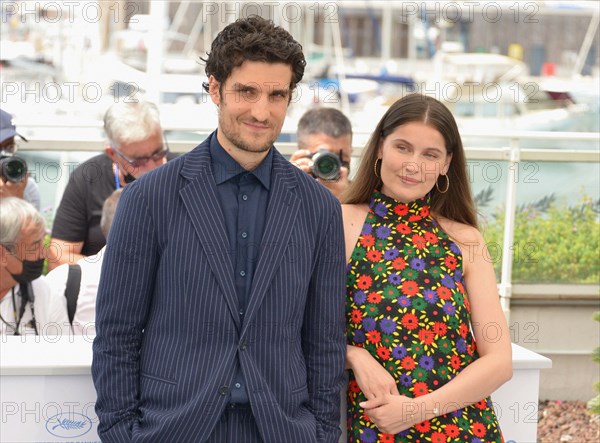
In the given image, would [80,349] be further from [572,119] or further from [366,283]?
[572,119]

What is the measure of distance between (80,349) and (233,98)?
1.04 metres

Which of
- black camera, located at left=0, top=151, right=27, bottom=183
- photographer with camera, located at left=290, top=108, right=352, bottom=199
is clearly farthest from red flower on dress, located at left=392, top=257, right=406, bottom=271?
black camera, located at left=0, top=151, right=27, bottom=183

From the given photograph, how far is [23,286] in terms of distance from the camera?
3.98 m

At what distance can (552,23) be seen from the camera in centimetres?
4412

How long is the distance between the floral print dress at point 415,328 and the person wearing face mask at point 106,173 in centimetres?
232

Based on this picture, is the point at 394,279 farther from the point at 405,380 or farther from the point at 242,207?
the point at 242,207

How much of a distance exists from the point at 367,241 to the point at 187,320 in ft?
2.33

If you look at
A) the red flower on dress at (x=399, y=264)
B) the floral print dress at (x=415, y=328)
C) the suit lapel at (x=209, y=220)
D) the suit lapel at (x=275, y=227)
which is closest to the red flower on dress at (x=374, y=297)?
the floral print dress at (x=415, y=328)

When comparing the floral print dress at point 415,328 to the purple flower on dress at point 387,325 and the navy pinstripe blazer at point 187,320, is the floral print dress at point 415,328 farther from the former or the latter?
the navy pinstripe blazer at point 187,320

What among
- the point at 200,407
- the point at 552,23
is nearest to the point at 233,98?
the point at 200,407

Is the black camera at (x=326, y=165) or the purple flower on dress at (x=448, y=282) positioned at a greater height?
the black camera at (x=326, y=165)

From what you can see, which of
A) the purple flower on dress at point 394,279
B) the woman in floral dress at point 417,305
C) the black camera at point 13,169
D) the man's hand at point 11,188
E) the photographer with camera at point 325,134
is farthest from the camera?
the photographer with camera at point 325,134

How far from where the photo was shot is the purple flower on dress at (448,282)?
2.95 meters

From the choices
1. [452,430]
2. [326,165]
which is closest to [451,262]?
[452,430]
